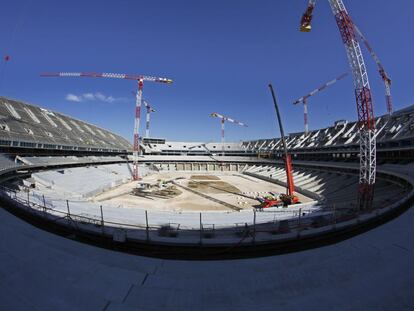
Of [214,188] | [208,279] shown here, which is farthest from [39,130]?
[208,279]

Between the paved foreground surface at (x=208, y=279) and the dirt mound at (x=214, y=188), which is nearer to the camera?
the paved foreground surface at (x=208, y=279)

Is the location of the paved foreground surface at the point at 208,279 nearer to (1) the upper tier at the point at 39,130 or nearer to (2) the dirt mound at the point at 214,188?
(2) the dirt mound at the point at 214,188

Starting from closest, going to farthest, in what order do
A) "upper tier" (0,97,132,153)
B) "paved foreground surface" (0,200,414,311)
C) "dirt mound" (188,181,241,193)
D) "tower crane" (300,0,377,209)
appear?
"paved foreground surface" (0,200,414,311) < "tower crane" (300,0,377,209) < "upper tier" (0,97,132,153) < "dirt mound" (188,181,241,193)

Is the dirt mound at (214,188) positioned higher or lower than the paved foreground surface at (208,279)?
lower

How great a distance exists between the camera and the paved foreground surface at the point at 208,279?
5.65 meters

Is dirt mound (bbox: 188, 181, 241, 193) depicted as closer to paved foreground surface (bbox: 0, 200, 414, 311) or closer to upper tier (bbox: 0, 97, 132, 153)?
upper tier (bbox: 0, 97, 132, 153)

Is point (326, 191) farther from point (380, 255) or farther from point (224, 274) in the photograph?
point (224, 274)

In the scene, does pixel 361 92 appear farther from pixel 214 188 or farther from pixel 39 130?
pixel 39 130

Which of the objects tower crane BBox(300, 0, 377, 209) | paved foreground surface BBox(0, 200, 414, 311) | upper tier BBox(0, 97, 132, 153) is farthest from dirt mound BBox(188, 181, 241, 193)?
paved foreground surface BBox(0, 200, 414, 311)

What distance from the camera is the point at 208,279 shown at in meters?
6.98

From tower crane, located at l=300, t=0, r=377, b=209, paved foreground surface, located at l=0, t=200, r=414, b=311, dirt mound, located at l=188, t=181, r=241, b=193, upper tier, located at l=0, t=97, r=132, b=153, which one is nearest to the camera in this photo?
paved foreground surface, located at l=0, t=200, r=414, b=311

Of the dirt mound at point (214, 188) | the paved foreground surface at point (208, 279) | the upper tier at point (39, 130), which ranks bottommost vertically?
the dirt mound at point (214, 188)

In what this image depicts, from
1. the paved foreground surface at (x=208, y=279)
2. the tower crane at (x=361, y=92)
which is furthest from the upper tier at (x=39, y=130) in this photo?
the tower crane at (x=361, y=92)

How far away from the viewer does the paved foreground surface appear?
5652mm
